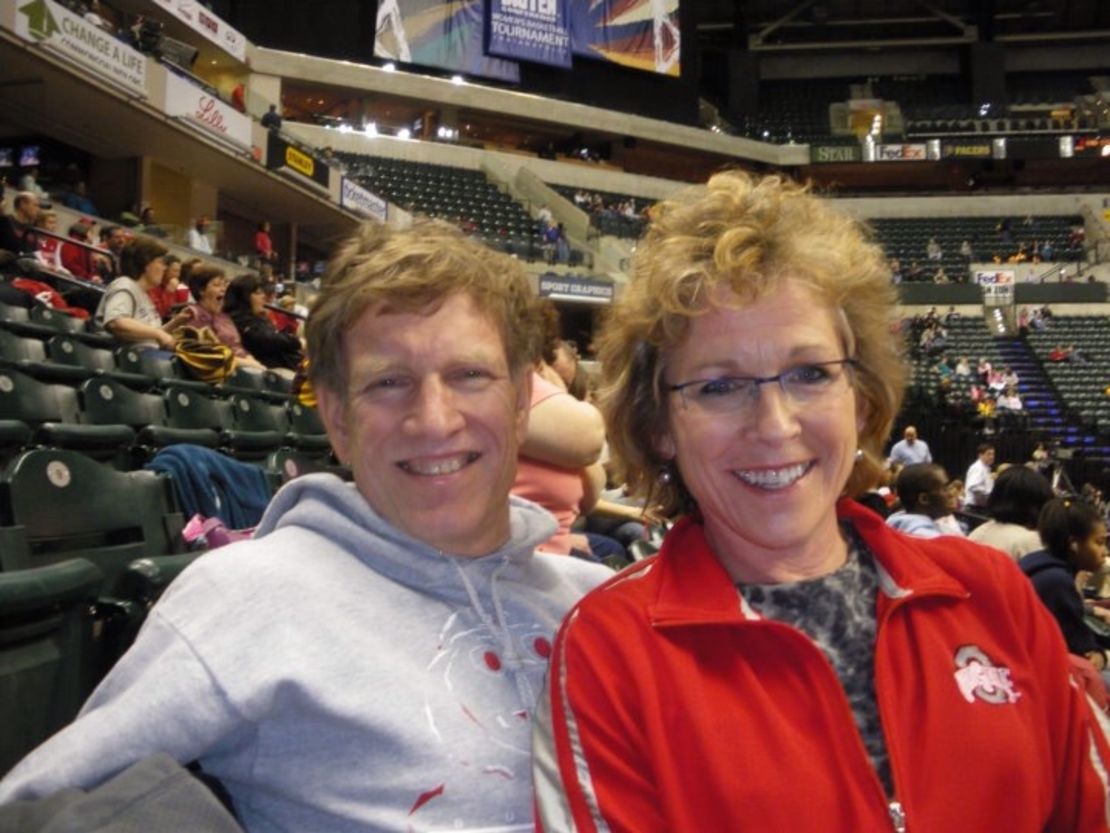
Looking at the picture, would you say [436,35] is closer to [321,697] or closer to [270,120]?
[270,120]

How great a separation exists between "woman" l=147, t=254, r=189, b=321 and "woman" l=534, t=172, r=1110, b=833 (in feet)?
16.3

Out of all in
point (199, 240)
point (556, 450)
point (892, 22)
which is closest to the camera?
point (556, 450)

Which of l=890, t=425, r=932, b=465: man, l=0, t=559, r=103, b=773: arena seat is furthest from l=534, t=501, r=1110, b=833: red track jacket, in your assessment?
l=890, t=425, r=932, b=465: man

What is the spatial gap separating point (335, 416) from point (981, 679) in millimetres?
814

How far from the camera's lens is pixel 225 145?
44.3 ft

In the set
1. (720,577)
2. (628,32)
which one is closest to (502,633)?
(720,577)

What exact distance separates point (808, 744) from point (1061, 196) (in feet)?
86.8

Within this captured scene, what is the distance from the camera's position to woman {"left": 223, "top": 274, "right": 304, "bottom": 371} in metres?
5.94

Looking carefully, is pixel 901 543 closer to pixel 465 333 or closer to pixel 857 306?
pixel 857 306

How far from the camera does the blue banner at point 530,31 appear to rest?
20.9 meters

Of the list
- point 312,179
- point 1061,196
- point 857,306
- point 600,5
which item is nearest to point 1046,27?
point 1061,196

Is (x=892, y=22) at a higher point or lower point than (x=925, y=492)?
higher

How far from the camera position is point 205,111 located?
42.6ft

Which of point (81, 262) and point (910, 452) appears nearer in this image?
point (81, 262)
